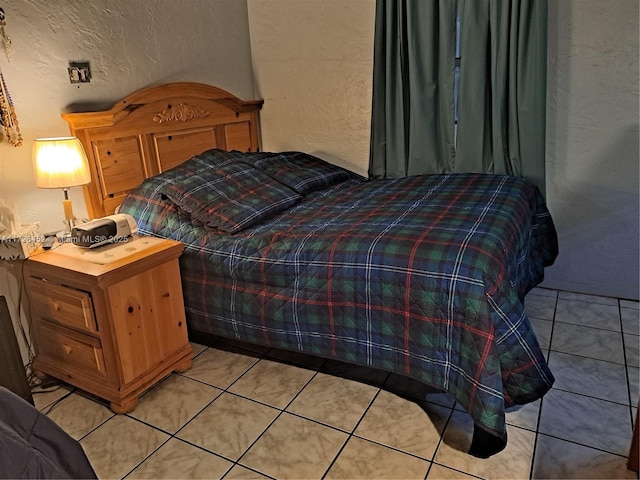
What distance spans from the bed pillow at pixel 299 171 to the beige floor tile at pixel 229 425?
A: 1.20 metres

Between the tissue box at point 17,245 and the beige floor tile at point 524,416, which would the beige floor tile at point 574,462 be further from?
the tissue box at point 17,245

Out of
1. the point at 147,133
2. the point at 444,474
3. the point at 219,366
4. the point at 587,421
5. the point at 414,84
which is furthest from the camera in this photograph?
the point at 414,84

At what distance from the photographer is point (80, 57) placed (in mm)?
2352

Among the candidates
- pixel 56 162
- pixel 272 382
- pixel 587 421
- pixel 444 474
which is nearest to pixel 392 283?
pixel 444 474

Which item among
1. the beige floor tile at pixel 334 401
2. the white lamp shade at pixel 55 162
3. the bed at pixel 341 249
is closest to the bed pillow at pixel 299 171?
the bed at pixel 341 249

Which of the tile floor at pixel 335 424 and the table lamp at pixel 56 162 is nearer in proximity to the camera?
the tile floor at pixel 335 424

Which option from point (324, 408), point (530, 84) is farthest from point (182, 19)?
point (324, 408)

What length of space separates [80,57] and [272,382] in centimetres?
177

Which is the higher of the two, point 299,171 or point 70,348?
point 299,171

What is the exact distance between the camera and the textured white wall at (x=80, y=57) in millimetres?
2127

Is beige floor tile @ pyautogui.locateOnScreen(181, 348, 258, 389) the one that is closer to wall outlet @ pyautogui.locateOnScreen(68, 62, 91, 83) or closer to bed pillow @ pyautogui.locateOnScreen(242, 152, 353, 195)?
bed pillow @ pyautogui.locateOnScreen(242, 152, 353, 195)

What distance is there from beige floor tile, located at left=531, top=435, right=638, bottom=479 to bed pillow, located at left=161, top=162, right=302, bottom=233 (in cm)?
147

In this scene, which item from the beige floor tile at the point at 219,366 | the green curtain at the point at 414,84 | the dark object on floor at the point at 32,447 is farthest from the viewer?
the green curtain at the point at 414,84

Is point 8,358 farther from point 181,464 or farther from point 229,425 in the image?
point 229,425
